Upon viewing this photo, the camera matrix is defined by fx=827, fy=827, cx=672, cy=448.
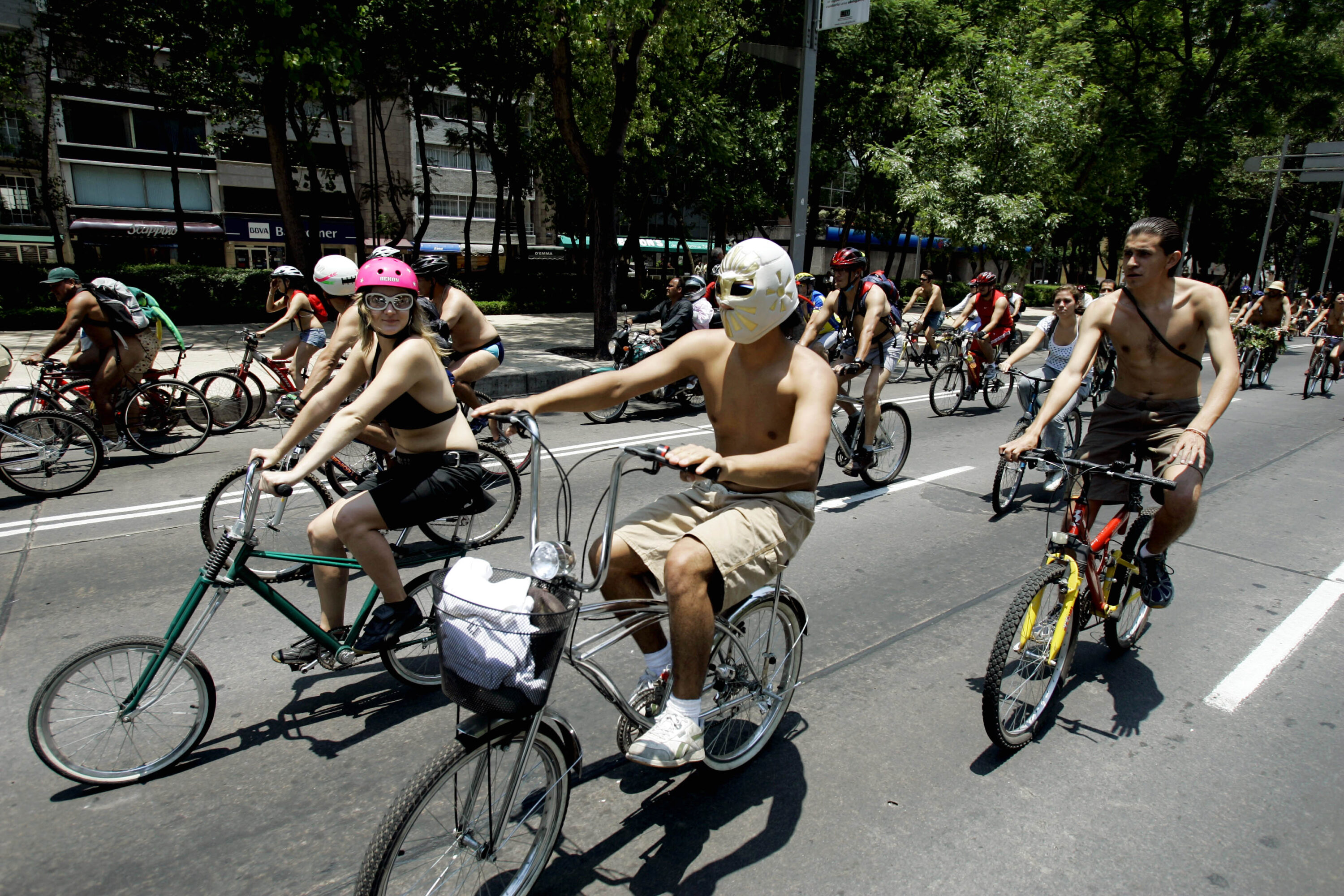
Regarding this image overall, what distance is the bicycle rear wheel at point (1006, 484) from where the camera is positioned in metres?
6.54

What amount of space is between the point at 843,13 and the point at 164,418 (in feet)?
36.9

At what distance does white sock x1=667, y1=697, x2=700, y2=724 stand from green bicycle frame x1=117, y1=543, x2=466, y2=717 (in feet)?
4.63

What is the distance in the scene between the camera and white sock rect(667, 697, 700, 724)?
263 cm

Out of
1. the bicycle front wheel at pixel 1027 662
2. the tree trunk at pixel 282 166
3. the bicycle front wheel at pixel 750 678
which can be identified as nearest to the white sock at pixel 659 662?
the bicycle front wheel at pixel 750 678

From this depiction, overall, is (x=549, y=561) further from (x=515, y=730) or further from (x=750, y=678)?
(x=750, y=678)

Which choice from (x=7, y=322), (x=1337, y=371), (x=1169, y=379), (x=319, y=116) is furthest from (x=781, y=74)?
(x=1169, y=379)

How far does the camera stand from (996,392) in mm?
11852

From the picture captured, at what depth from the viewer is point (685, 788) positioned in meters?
3.09

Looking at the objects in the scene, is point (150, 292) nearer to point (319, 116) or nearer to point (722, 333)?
point (319, 116)

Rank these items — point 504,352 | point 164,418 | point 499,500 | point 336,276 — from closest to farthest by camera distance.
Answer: point 499,500, point 336,276, point 164,418, point 504,352

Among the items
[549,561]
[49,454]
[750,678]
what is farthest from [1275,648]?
[49,454]

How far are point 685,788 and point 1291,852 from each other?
207 cm

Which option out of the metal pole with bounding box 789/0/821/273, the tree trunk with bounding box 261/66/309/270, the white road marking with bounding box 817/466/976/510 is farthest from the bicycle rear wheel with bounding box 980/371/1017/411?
the tree trunk with bounding box 261/66/309/270

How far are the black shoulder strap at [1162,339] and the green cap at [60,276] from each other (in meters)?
8.00
